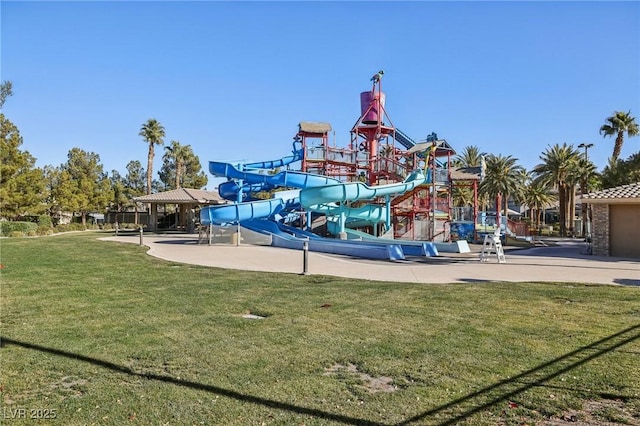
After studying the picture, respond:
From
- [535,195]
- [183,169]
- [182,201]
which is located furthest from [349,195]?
[183,169]

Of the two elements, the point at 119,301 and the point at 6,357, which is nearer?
the point at 6,357

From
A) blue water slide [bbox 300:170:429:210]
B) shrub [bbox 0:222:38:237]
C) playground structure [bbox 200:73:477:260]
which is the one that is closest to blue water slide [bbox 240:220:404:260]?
playground structure [bbox 200:73:477:260]

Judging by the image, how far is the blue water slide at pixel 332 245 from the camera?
19125 mm

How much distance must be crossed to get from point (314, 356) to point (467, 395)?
73.5 inches

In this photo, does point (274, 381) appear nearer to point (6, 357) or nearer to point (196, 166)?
point (6, 357)

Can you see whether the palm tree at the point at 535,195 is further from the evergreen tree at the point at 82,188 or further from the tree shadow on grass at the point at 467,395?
the tree shadow on grass at the point at 467,395

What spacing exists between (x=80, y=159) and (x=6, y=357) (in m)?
70.2

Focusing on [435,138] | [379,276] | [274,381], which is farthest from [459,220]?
[274,381]

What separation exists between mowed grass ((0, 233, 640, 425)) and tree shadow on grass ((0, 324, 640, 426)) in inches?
0.8

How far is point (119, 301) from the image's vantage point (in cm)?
866

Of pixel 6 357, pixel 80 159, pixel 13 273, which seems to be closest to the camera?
pixel 6 357

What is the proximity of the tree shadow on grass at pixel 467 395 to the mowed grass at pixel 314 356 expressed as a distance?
2 cm

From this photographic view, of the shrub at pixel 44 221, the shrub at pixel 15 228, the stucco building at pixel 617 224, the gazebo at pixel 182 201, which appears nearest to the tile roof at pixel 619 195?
the stucco building at pixel 617 224

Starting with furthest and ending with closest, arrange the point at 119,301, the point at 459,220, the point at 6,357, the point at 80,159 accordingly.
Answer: the point at 80,159, the point at 459,220, the point at 119,301, the point at 6,357
